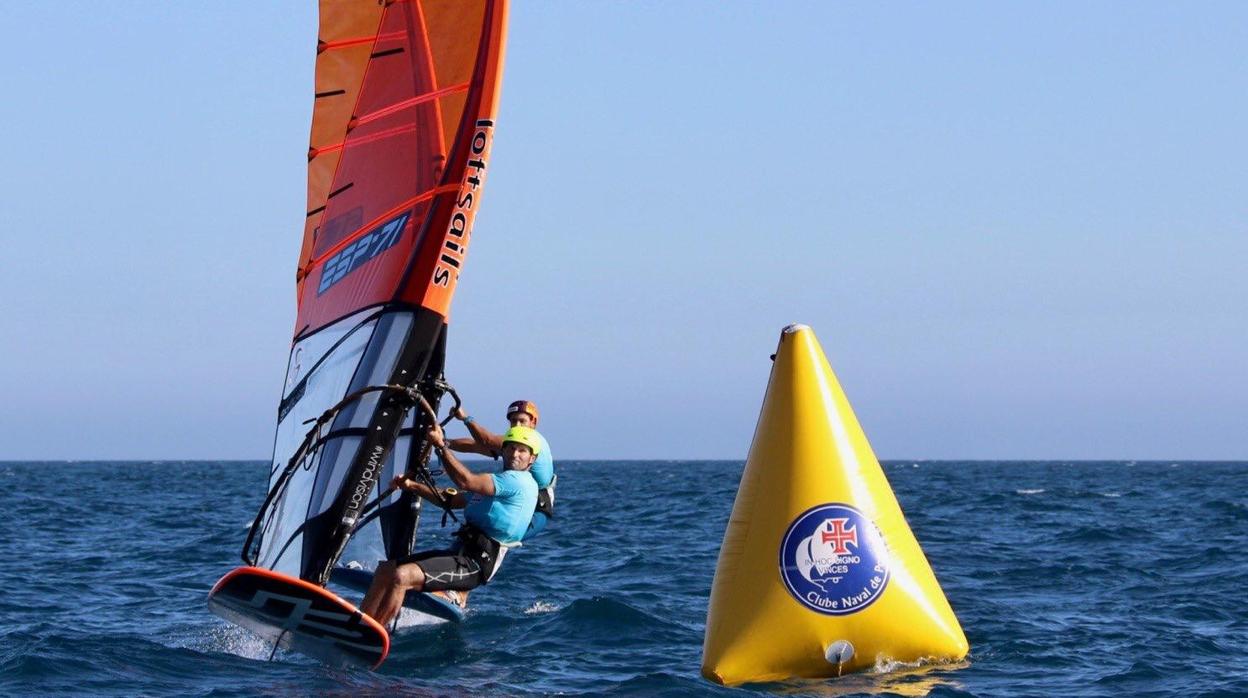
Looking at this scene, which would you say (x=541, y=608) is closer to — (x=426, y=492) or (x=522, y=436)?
(x=426, y=492)

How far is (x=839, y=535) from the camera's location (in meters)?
9.52

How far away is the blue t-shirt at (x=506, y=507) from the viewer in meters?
10.2

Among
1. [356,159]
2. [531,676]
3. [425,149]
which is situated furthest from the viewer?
[356,159]

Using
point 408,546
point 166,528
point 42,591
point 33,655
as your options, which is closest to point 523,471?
point 408,546

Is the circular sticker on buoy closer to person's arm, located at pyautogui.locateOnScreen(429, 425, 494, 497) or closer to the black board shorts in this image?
person's arm, located at pyautogui.locateOnScreen(429, 425, 494, 497)

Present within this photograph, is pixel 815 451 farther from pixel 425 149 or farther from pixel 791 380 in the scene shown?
pixel 425 149

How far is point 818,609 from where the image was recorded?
9.45m

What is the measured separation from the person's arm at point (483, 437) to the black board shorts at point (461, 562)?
95 centimetres

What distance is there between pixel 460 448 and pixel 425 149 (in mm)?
2273

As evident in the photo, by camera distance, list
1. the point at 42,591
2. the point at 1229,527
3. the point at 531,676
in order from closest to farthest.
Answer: the point at 531,676 → the point at 42,591 → the point at 1229,527

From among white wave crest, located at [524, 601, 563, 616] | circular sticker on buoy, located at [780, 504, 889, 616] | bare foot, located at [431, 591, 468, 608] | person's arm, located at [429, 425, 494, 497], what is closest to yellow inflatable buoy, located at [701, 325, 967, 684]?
circular sticker on buoy, located at [780, 504, 889, 616]

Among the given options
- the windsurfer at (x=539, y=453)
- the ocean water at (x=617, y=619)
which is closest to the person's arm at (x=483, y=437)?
the windsurfer at (x=539, y=453)

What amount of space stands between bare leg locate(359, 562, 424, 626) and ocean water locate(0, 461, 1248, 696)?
0.41 m

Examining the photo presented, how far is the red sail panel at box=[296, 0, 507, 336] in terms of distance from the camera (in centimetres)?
1080
